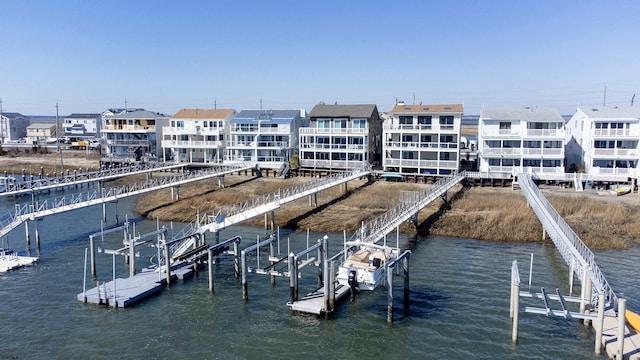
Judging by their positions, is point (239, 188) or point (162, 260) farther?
point (239, 188)

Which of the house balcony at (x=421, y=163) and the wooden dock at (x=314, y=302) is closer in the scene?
the wooden dock at (x=314, y=302)

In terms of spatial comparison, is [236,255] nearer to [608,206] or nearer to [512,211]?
[512,211]

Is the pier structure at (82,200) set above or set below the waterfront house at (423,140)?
below

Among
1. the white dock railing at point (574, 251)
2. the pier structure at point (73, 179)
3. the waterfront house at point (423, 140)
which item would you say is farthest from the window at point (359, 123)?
the white dock railing at point (574, 251)

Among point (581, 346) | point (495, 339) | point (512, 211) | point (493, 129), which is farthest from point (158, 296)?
point (493, 129)

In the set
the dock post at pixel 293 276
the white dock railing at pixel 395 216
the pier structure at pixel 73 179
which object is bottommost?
the dock post at pixel 293 276

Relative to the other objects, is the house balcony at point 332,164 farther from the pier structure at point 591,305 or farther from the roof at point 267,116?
the pier structure at point 591,305

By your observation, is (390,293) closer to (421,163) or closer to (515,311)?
(515,311)
